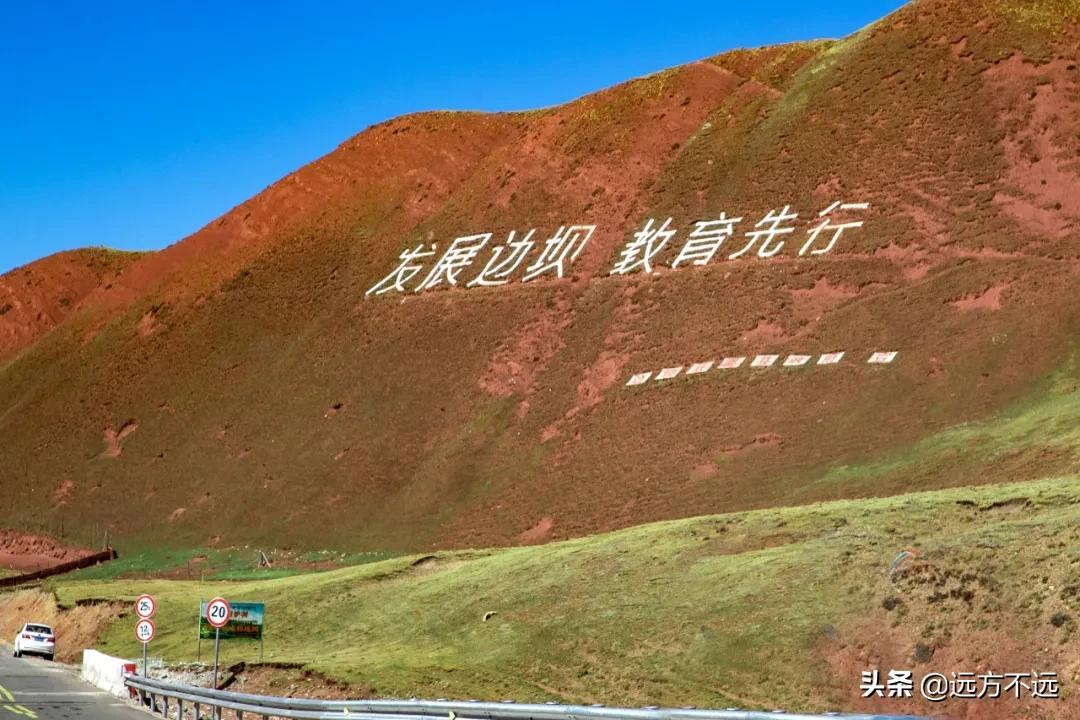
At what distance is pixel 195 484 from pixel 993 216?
55618mm

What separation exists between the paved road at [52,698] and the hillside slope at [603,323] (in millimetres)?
31691

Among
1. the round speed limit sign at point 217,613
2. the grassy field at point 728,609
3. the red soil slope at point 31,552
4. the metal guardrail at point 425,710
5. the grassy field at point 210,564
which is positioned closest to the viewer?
the metal guardrail at point 425,710

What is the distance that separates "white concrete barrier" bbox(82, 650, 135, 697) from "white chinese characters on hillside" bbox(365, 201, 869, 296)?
58.2m

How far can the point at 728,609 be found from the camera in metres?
29.4

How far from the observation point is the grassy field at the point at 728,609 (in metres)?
24.9

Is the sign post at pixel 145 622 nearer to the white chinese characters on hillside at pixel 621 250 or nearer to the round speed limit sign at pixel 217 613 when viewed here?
the round speed limit sign at pixel 217 613

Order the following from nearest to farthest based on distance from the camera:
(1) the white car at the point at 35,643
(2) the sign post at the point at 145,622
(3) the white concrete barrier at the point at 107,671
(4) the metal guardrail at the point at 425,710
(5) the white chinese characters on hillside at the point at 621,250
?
(4) the metal guardrail at the point at 425,710 → (2) the sign post at the point at 145,622 → (3) the white concrete barrier at the point at 107,671 → (1) the white car at the point at 35,643 → (5) the white chinese characters on hillside at the point at 621,250

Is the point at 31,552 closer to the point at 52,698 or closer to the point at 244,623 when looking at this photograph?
the point at 52,698

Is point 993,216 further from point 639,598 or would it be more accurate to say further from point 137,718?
point 137,718

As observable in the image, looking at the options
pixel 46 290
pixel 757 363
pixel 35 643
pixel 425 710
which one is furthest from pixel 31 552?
pixel 425 710

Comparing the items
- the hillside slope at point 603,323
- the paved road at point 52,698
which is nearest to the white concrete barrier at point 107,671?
the paved road at point 52,698

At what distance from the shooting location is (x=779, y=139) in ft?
316

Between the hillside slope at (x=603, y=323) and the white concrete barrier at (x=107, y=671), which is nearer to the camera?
the white concrete barrier at (x=107, y=671)

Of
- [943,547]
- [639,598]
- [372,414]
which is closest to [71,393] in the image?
[372,414]
